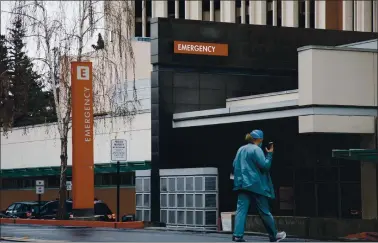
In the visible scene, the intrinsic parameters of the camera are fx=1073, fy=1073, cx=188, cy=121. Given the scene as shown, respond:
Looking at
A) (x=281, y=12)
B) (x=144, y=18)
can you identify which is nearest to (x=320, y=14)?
(x=281, y=12)

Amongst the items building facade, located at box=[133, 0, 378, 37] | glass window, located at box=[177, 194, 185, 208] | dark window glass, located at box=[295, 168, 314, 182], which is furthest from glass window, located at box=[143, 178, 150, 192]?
building facade, located at box=[133, 0, 378, 37]

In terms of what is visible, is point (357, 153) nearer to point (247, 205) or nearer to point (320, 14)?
point (247, 205)

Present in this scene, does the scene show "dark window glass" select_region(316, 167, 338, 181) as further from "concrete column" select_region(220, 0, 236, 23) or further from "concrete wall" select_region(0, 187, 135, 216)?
"concrete column" select_region(220, 0, 236, 23)

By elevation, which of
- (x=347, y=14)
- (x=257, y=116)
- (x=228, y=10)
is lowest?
(x=257, y=116)

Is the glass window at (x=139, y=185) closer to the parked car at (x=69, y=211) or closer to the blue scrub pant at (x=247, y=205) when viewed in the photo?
the parked car at (x=69, y=211)

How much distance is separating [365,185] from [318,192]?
2.63 metres

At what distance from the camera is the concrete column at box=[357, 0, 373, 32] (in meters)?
74.3

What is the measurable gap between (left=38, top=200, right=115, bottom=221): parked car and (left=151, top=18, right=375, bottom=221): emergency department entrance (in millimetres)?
7027

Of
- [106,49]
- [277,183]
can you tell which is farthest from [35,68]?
[277,183]

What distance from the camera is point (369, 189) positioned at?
3350cm

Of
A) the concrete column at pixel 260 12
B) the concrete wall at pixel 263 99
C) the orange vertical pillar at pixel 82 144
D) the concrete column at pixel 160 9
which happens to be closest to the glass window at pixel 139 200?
the orange vertical pillar at pixel 82 144

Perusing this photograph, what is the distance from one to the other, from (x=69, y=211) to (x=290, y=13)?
35.6m

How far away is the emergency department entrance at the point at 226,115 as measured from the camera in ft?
117

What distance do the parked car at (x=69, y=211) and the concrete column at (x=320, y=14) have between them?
111ft
